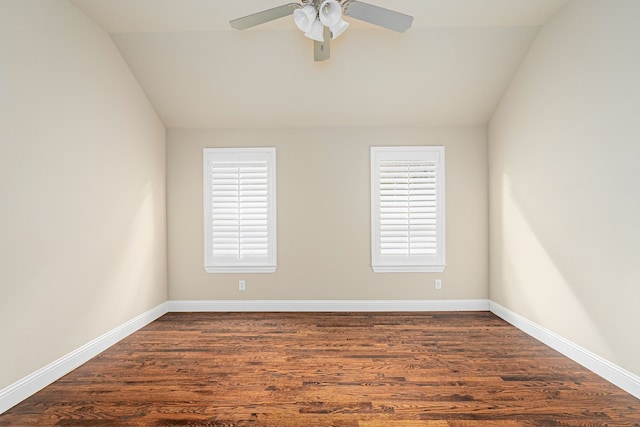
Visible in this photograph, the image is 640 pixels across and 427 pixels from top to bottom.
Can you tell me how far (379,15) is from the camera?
2254 millimetres

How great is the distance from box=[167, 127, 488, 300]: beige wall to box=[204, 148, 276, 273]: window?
0.10m

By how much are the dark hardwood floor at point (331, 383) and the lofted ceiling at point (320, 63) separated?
8.06 ft

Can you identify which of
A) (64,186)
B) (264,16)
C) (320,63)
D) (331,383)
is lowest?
(331,383)

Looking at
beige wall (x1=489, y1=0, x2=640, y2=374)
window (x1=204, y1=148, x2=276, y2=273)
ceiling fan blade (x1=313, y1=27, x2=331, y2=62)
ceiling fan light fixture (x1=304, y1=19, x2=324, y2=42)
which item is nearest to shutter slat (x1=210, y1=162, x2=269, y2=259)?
window (x1=204, y1=148, x2=276, y2=273)

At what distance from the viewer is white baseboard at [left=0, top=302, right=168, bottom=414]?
2281 mm

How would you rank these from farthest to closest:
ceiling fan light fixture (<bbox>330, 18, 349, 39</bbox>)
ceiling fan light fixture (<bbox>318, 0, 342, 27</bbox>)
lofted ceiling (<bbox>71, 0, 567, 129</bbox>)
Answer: lofted ceiling (<bbox>71, 0, 567, 129</bbox>)
ceiling fan light fixture (<bbox>330, 18, 349, 39</bbox>)
ceiling fan light fixture (<bbox>318, 0, 342, 27</bbox>)

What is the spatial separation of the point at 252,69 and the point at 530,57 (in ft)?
9.12

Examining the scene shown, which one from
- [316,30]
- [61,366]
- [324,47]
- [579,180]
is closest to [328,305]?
[61,366]

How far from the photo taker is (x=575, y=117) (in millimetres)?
2936

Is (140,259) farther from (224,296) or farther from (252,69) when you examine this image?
(252,69)

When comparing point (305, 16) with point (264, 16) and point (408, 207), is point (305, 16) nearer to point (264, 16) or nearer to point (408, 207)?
point (264, 16)

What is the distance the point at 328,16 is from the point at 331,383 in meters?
2.40

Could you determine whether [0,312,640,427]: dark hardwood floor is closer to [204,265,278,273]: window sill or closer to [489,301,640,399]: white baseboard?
[489,301,640,399]: white baseboard

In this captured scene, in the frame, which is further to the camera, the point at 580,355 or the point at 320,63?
the point at 320,63
